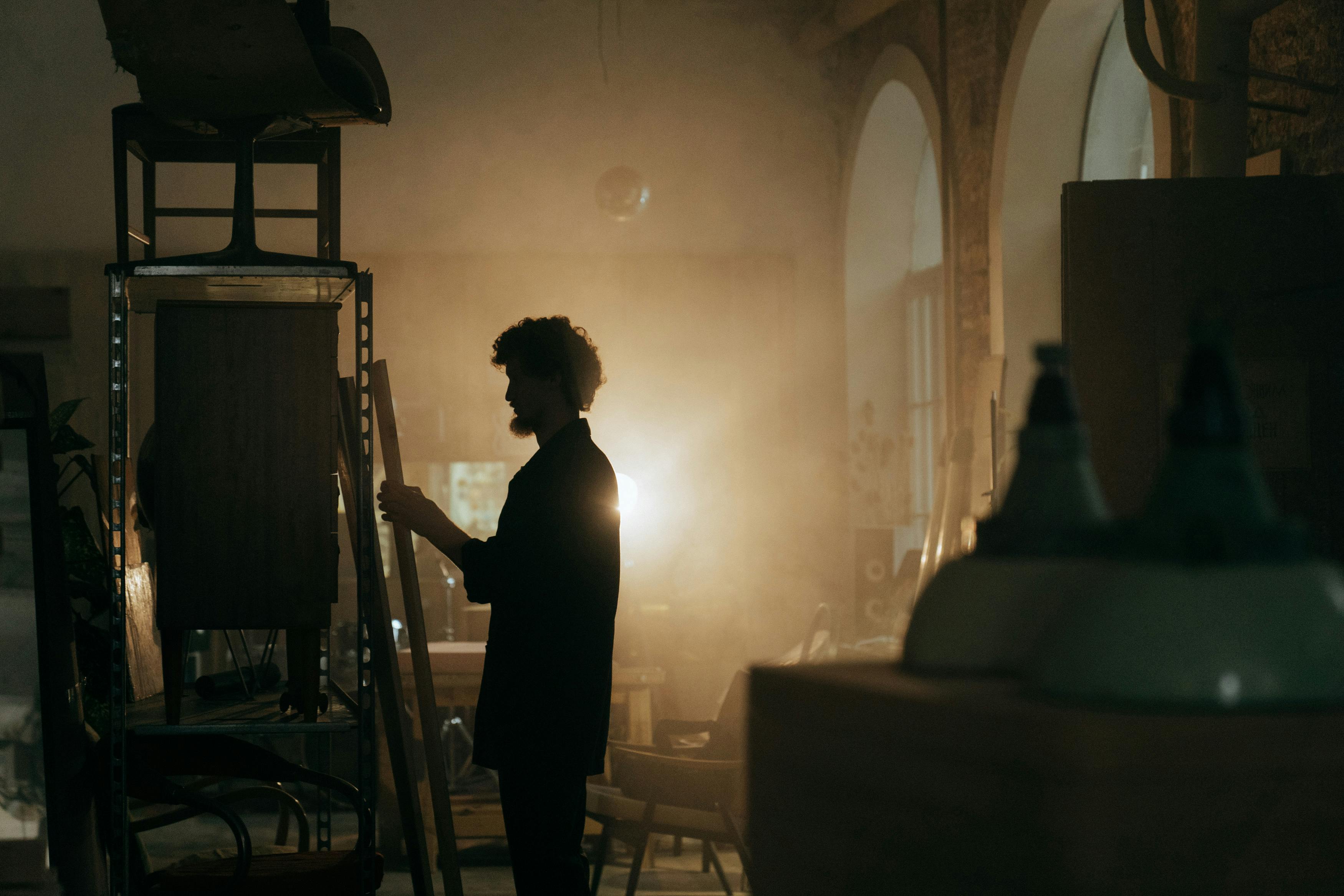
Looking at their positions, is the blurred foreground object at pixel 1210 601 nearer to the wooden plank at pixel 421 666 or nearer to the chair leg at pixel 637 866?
the wooden plank at pixel 421 666

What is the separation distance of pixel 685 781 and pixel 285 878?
1.72 metres

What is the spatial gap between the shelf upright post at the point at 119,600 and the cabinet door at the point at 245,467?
0.06m

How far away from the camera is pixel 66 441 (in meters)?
3.02

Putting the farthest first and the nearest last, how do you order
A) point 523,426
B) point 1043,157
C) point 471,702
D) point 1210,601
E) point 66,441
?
point 471,702
point 1043,157
point 66,441
point 523,426
point 1210,601

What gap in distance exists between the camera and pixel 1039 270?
4.77 m

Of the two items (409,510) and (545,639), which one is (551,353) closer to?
(409,510)

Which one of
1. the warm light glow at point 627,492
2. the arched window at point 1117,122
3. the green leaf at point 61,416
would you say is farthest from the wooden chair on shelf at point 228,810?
the arched window at point 1117,122

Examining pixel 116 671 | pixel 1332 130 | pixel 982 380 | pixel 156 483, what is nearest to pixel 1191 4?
pixel 1332 130

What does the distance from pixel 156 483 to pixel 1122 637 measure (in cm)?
191

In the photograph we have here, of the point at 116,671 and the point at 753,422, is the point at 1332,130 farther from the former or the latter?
the point at 753,422

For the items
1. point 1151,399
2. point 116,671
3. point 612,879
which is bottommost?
point 612,879

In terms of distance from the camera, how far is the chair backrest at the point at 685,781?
3912mm

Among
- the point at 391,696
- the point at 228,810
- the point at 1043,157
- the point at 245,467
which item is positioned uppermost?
the point at 1043,157

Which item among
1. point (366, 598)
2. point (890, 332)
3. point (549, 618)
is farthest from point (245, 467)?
point (890, 332)
